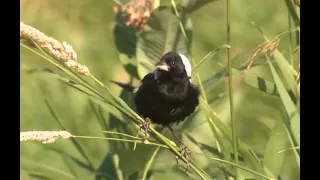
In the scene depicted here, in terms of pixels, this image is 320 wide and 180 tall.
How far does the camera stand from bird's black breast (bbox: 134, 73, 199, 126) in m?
1.44

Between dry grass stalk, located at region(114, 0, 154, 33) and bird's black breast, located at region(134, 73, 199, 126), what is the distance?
0.47 feet

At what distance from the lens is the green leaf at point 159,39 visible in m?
1.43

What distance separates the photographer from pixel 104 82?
7.32 ft

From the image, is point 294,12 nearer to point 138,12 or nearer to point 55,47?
point 138,12

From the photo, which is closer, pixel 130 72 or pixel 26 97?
pixel 130 72

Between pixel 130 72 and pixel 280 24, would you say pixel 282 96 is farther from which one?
pixel 280 24

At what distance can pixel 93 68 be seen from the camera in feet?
7.82

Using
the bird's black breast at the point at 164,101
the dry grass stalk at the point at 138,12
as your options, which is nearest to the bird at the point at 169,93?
the bird's black breast at the point at 164,101

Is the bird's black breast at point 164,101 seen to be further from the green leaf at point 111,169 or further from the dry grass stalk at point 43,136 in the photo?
the dry grass stalk at point 43,136

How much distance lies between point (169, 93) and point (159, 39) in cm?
13

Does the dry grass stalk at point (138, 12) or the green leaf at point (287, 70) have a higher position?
the dry grass stalk at point (138, 12)
